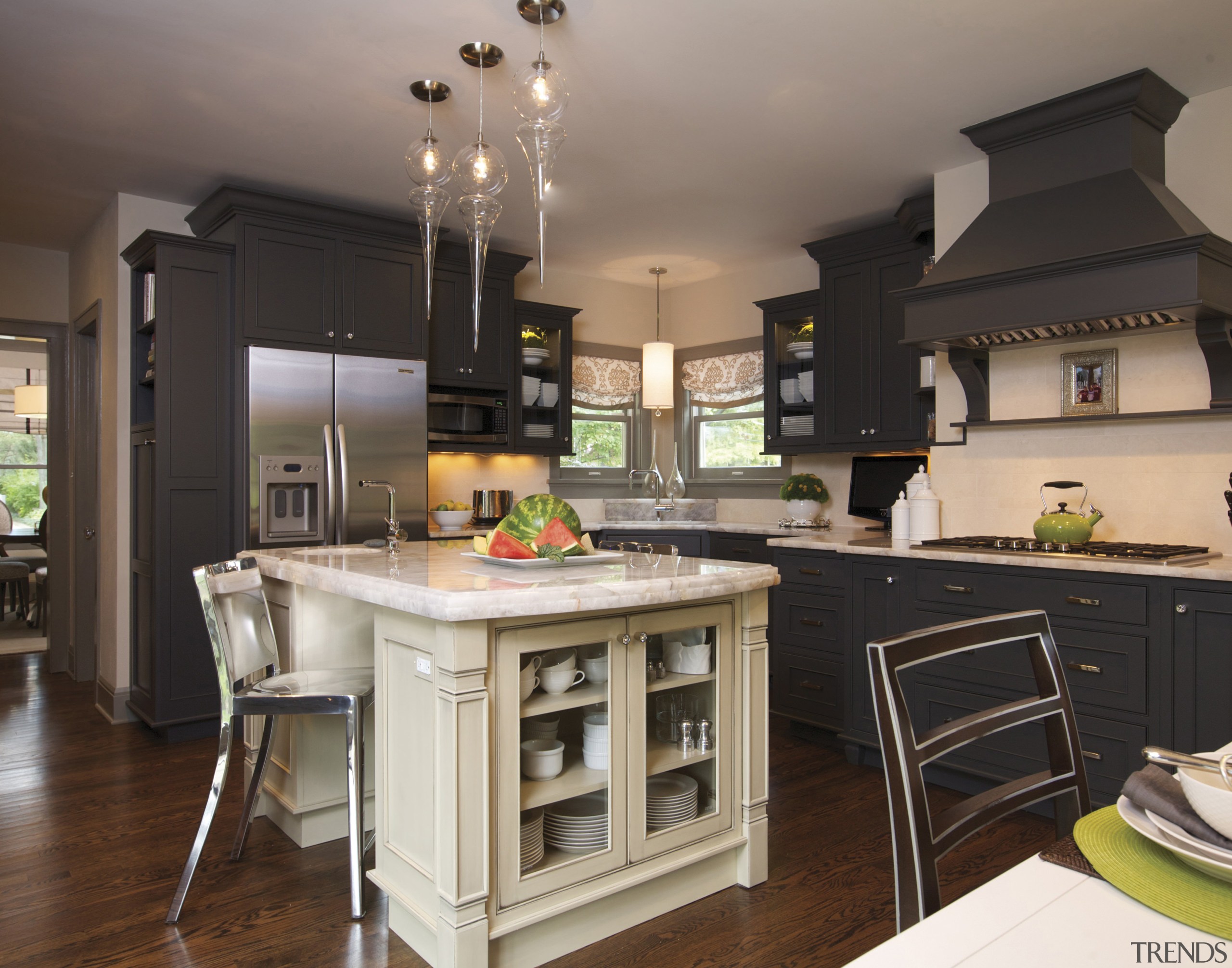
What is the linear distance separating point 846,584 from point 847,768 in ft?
2.56

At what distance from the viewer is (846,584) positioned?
3.63 meters

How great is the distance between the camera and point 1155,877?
0.73 metres

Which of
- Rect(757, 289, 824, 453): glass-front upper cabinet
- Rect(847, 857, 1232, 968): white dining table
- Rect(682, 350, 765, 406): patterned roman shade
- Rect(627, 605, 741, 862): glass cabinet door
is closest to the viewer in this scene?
Rect(847, 857, 1232, 968): white dining table

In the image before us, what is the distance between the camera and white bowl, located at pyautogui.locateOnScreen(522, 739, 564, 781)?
2.04m

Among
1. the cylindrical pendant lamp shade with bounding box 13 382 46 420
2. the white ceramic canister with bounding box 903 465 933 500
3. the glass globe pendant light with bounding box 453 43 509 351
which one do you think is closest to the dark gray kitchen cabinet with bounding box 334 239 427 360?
the glass globe pendant light with bounding box 453 43 509 351

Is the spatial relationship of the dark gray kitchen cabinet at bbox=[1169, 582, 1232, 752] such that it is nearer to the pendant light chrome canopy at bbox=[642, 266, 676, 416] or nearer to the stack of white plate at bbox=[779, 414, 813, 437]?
the stack of white plate at bbox=[779, 414, 813, 437]

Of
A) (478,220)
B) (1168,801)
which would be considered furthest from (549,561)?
(1168,801)

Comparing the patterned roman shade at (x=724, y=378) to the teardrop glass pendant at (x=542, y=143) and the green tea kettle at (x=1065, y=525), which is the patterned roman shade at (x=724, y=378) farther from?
the teardrop glass pendant at (x=542, y=143)

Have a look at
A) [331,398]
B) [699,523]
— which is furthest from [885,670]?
[699,523]

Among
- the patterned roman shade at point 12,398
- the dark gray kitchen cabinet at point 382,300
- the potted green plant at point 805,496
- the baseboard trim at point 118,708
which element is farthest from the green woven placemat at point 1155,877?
the patterned roman shade at point 12,398

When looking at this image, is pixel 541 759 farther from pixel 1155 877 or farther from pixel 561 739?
pixel 1155 877

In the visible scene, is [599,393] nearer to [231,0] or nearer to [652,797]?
[231,0]

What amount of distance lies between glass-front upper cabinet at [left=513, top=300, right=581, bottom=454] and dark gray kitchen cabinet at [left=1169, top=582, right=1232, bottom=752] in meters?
3.61

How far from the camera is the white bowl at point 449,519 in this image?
486 centimetres
